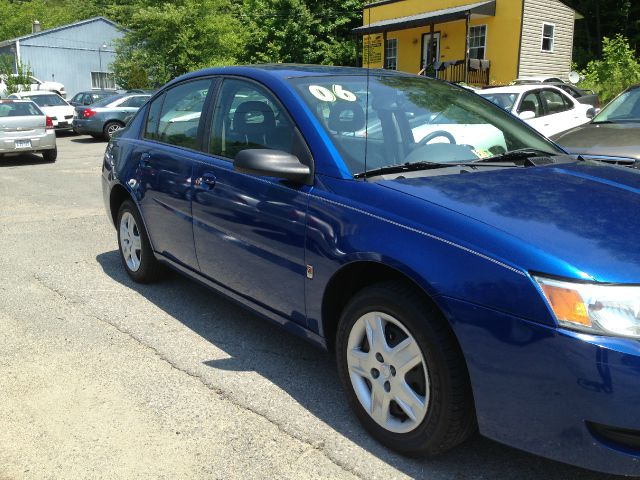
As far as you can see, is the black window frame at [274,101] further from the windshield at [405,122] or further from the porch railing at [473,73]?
the porch railing at [473,73]

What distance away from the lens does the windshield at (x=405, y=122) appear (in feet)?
10.2

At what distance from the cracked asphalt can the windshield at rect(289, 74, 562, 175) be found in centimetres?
124

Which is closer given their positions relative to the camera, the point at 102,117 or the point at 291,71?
the point at 291,71

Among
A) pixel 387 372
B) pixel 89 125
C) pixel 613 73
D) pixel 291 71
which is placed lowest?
pixel 387 372

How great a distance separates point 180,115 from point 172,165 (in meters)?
0.43

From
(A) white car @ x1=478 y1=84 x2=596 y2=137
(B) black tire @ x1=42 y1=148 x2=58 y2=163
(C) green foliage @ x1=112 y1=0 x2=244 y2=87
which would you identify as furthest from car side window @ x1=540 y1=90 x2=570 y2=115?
(C) green foliage @ x1=112 y1=0 x2=244 y2=87

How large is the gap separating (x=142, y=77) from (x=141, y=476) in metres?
32.3

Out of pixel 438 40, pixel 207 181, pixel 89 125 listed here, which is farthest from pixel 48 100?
pixel 207 181

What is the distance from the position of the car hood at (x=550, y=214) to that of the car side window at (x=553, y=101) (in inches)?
321

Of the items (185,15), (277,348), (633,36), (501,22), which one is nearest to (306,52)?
(185,15)

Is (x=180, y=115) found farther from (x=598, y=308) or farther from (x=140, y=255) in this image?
(x=598, y=308)

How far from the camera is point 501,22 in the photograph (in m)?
22.9

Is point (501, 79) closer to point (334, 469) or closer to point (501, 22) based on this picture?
point (501, 22)

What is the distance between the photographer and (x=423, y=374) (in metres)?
2.52
